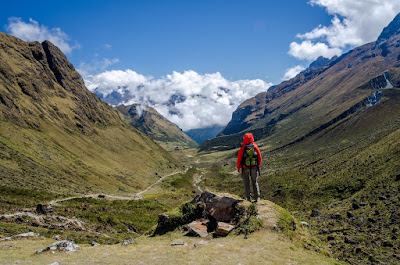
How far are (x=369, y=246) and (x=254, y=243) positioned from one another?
A: 39.7ft

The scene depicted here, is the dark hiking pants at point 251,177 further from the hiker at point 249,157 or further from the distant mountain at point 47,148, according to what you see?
the distant mountain at point 47,148

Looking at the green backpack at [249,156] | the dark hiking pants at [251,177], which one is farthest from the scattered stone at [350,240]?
the green backpack at [249,156]

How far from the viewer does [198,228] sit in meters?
23.2

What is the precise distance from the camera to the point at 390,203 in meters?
38.2

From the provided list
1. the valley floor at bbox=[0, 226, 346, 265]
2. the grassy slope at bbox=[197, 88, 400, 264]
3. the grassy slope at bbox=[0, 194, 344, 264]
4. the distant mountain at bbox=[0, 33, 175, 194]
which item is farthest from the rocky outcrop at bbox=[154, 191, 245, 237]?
the distant mountain at bbox=[0, 33, 175, 194]

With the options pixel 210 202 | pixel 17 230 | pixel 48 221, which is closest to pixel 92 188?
pixel 48 221

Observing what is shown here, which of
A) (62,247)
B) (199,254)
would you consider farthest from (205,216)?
(62,247)

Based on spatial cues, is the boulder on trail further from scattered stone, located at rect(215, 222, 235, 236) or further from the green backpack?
the green backpack

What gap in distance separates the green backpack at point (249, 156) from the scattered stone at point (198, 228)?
22.4 feet

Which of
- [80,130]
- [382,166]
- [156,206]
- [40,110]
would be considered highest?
[40,110]

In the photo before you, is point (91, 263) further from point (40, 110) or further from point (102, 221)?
point (40, 110)

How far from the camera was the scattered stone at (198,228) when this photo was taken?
71.6ft

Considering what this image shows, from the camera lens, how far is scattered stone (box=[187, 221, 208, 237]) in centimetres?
2183

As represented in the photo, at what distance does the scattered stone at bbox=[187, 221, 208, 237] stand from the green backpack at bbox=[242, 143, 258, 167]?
6.83 m
